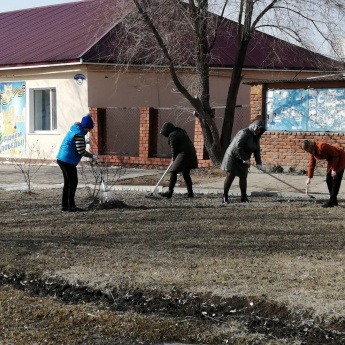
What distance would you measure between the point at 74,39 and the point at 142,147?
463 cm

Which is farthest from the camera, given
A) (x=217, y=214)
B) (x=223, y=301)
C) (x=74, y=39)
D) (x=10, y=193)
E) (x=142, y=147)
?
(x=74, y=39)

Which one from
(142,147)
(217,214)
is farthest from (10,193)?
(142,147)

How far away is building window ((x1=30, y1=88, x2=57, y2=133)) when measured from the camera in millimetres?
22938

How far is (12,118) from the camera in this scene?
77.8 feet

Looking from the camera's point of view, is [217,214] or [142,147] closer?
[217,214]

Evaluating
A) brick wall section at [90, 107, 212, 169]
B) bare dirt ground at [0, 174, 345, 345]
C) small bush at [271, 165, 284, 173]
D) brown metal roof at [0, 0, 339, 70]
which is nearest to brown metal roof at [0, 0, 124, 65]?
brown metal roof at [0, 0, 339, 70]

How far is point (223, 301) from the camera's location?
644 centimetres

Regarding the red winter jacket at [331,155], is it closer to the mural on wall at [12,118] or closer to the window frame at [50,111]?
the window frame at [50,111]

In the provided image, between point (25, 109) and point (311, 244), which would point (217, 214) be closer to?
point (311, 244)

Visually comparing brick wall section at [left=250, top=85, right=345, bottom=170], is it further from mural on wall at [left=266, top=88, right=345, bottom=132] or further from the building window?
the building window

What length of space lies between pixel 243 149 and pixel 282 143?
5.84 metres

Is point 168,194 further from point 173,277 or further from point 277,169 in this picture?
point 173,277

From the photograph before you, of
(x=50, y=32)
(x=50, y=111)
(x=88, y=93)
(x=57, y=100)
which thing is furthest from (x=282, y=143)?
(x=50, y=32)

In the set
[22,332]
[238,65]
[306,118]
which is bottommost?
[22,332]
